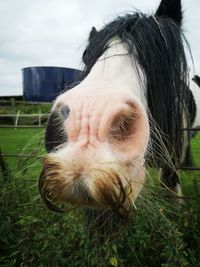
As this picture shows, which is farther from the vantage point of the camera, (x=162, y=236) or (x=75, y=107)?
(x=162, y=236)

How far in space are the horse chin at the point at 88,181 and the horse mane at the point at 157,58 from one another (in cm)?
57

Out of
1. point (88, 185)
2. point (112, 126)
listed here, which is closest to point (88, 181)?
point (88, 185)

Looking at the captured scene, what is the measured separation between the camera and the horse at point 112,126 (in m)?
1.54

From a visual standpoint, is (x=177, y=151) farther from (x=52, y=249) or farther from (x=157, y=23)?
(x=52, y=249)

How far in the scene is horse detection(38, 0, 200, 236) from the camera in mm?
1543

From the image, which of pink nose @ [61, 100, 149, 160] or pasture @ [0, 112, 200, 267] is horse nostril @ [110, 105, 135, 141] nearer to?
pink nose @ [61, 100, 149, 160]

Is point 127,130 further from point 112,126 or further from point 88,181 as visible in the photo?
point 88,181

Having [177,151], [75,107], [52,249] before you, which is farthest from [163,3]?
[52,249]

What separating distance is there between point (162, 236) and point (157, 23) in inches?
67.0

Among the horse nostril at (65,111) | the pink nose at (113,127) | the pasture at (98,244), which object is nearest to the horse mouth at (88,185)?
the pink nose at (113,127)

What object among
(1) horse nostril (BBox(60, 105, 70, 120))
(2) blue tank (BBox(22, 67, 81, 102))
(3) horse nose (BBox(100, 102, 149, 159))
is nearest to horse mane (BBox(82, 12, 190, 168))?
(3) horse nose (BBox(100, 102, 149, 159))

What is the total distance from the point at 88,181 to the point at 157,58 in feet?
3.64

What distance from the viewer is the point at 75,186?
154cm

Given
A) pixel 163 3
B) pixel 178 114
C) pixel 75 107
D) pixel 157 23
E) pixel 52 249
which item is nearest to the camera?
pixel 75 107
